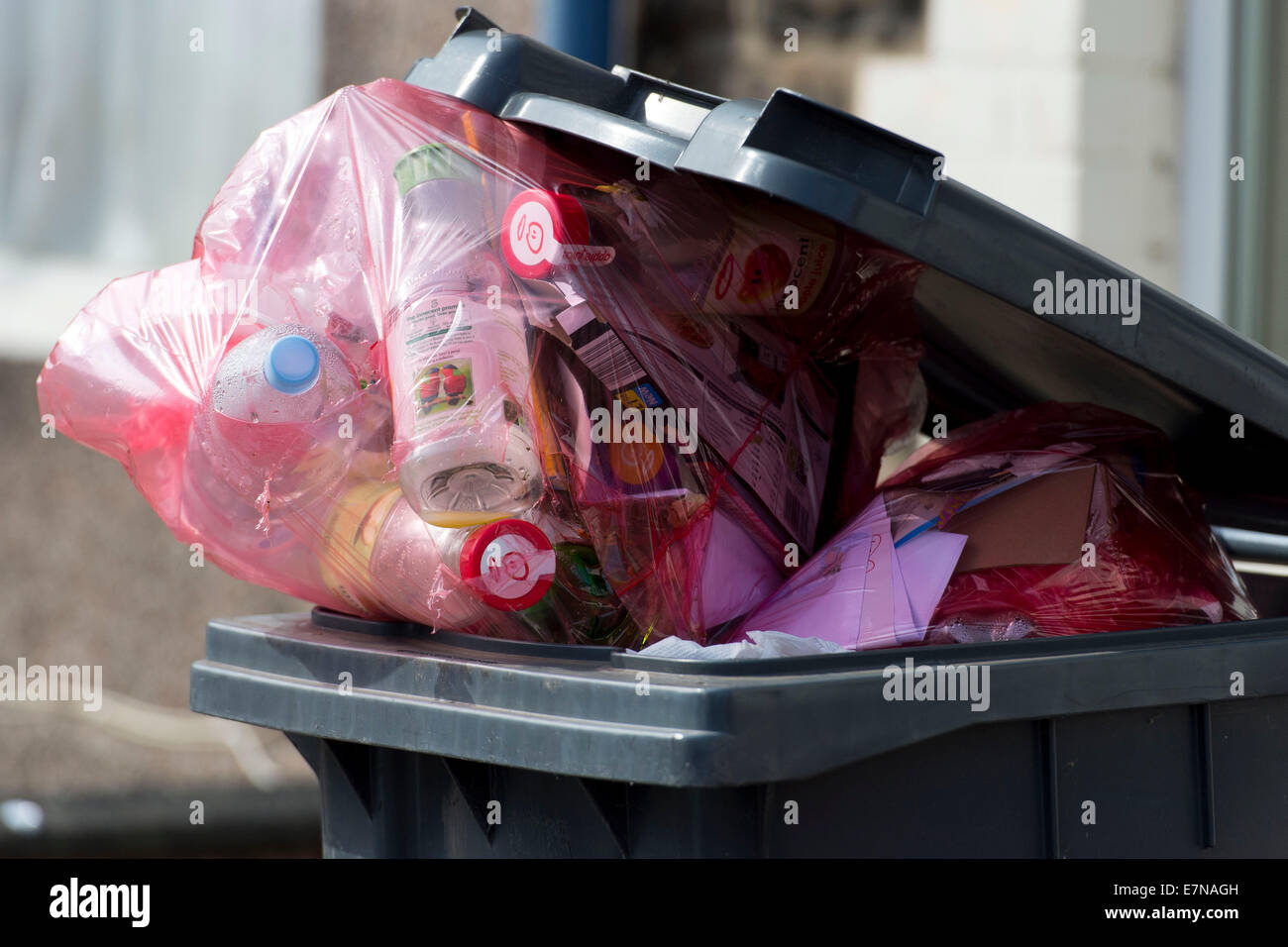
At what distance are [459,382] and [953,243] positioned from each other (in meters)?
0.58

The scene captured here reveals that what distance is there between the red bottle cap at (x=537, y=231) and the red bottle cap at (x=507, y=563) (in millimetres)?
309

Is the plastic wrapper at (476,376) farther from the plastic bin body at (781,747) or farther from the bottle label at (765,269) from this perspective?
the plastic bin body at (781,747)

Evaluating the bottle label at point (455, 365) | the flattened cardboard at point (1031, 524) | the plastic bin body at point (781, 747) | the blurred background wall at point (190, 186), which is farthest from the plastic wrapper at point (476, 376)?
the blurred background wall at point (190, 186)

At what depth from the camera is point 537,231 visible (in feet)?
5.03

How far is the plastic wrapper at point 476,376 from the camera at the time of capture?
1.51 m

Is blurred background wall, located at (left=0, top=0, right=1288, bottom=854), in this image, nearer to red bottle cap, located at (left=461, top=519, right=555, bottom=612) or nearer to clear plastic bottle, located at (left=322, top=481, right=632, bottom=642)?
clear plastic bottle, located at (left=322, top=481, right=632, bottom=642)

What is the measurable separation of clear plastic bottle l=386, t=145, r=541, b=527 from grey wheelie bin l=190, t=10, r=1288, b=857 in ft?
0.62

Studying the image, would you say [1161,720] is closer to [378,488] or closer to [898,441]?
[898,441]

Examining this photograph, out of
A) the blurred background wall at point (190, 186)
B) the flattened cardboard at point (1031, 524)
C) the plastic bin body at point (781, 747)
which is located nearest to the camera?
the plastic bin body at point (781, 747)

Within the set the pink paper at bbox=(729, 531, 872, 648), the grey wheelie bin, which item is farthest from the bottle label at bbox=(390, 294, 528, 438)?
the pink paper at bbox=(729, 531, 872, 648)

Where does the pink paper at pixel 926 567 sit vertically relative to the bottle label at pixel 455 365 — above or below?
below

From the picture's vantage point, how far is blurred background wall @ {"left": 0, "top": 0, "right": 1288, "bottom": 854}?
4.12 metres

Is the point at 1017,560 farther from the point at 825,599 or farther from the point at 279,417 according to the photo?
the point at 279,417

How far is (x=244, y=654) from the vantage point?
5.74 feet
